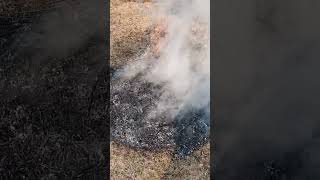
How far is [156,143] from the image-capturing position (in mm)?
3947

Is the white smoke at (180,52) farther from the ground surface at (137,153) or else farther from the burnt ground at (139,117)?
the ground surface at (137,153)

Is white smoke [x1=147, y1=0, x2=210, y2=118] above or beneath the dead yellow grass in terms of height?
above

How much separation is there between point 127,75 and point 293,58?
1528mm

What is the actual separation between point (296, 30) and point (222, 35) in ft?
2.26

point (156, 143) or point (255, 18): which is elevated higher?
point (255, 18)

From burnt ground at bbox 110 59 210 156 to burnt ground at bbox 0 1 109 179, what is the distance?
10cm

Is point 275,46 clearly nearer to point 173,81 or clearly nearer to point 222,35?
point 222,35

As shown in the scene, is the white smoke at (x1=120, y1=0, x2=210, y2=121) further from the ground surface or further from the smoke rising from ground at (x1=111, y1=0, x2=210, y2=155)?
the ground surface

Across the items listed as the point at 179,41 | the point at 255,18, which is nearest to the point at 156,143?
the point at 179,41

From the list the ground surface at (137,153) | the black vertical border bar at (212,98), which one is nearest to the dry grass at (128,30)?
the ground surface at (137,153)

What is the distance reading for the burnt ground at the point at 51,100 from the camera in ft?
12.7

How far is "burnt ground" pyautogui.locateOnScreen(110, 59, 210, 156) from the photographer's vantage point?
12.9ft

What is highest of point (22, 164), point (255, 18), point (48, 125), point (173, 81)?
point (255, 18)

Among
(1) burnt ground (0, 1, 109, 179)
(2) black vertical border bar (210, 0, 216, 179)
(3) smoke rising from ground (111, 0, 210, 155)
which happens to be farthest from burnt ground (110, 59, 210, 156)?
(2) black vertical border bar (210, 0, 216, 179)
